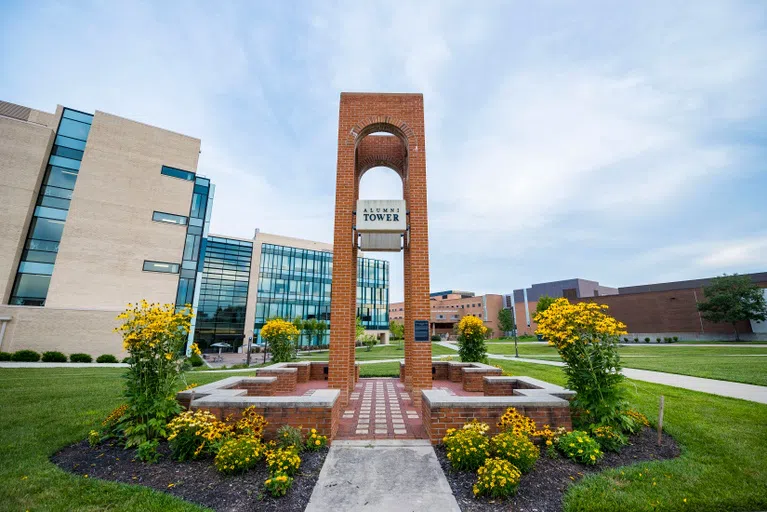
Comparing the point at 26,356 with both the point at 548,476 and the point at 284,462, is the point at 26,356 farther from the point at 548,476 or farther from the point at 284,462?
the point at 548,476

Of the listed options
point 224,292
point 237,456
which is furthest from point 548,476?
point 224,292

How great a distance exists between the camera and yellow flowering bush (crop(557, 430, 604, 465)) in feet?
14.5

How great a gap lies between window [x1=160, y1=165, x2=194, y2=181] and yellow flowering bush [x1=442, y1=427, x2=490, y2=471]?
111 feet

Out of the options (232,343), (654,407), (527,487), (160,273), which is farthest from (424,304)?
(232,343)

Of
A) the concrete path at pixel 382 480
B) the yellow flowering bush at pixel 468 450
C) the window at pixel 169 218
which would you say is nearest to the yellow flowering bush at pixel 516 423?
the yellow flowering bush at pixel 468 450

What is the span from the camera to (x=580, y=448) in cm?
452

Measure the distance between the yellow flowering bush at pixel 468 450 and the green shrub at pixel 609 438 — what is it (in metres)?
1.98

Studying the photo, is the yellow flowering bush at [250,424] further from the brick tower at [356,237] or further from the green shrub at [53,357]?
the green shrub at [53,357]

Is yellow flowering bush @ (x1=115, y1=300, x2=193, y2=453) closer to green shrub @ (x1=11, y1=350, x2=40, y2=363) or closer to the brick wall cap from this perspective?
the brick wall cap

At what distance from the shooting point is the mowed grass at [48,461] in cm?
337

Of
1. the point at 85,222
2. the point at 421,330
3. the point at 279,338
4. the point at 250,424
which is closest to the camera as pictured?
the point at 250,424

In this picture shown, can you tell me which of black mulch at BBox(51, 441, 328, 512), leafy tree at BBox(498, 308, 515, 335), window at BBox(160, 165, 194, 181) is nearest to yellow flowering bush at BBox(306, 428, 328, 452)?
black mulch at BBox(51, 441, 328, 512)

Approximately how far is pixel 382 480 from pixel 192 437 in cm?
283

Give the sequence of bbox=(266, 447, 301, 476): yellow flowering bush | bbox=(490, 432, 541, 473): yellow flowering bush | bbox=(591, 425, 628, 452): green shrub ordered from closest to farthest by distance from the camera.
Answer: bbox=(266, 447, 301, 476): yellow flowering bush → bbox=(490, 432, 541, 473): yellow flowering bush → bbox=(591, 425, 628, 452): green shrub
